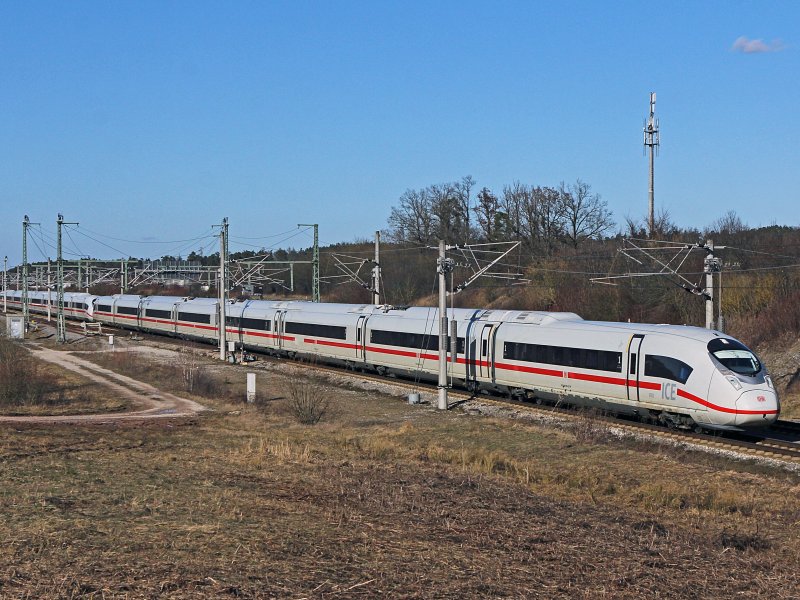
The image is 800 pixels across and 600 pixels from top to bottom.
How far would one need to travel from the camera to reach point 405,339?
37.3 metres

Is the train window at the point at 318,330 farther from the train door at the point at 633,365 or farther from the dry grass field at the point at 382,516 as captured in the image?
the train door at the point at 633,365

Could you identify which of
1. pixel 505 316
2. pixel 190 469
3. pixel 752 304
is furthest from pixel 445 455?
pixel 752 304

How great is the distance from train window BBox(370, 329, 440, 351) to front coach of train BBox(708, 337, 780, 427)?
13911mm

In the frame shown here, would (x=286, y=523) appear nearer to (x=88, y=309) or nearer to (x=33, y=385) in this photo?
(x=33, y=385)

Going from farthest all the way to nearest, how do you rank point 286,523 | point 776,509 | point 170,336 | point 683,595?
point 170,336, point 776,509, point 286,523, point 683,595

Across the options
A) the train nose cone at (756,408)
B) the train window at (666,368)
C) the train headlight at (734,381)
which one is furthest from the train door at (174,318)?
the train nose cone at (756,408)

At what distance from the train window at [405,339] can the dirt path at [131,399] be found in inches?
370

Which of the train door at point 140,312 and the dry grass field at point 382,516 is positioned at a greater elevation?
the train door at point 140,312

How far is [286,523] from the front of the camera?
1205cm

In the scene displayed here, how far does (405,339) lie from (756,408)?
17.3 metres

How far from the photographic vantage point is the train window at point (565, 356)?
26188 millimetres

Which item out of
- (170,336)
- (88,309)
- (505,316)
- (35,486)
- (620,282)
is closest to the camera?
(35,486)

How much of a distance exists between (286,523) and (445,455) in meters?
8.25

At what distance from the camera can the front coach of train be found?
22234 millimetres
